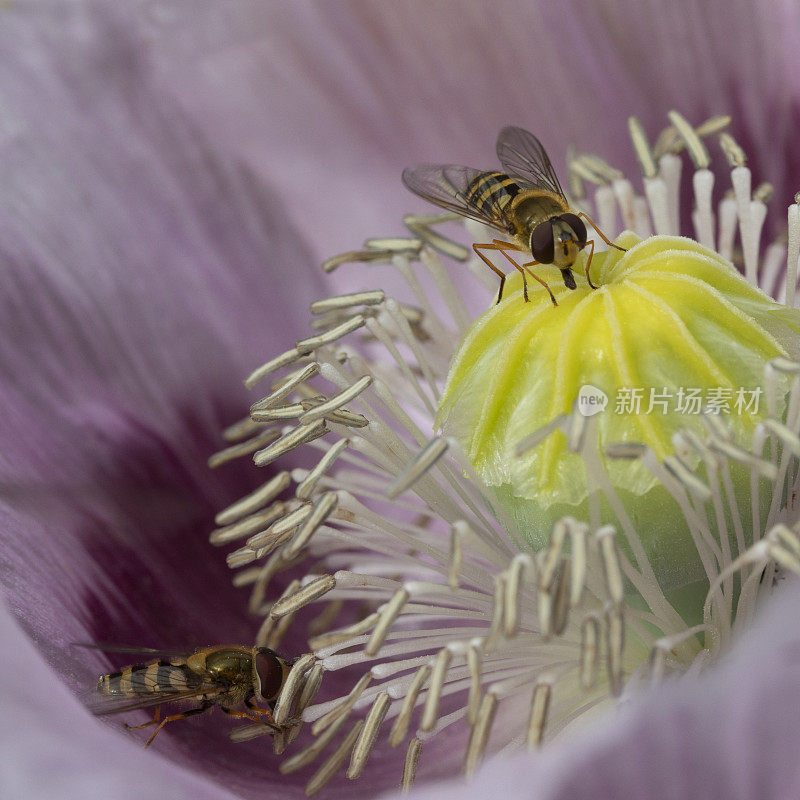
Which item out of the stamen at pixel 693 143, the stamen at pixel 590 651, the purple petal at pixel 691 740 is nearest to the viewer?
the purple petal at pixel 691 740

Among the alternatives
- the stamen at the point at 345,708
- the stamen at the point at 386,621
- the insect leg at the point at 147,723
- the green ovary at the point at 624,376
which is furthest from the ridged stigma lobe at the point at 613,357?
the insect leg at the point at 147,723

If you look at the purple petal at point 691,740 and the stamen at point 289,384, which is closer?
the purple petal at point 691,740

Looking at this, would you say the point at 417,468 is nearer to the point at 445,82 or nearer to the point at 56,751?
the point at 56,751

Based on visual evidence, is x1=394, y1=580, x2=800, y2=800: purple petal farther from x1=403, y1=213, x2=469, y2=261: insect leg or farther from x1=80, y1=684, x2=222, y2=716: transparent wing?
x1=403, y1=213, x2=469, y2=261: insect leg

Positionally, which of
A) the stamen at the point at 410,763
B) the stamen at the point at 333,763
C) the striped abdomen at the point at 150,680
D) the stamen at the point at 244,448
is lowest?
the stamen at the point at 410,763

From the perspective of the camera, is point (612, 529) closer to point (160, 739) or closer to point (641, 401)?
point (641, 401)

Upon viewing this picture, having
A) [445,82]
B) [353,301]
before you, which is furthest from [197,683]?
[445,82]

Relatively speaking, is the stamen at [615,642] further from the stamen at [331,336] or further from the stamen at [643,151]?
the stamen at [643,151]

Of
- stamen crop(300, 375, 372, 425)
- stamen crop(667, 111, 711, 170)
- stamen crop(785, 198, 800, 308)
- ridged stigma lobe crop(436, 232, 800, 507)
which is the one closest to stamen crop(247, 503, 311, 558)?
stamen crop(300, 375, 372, 425)
